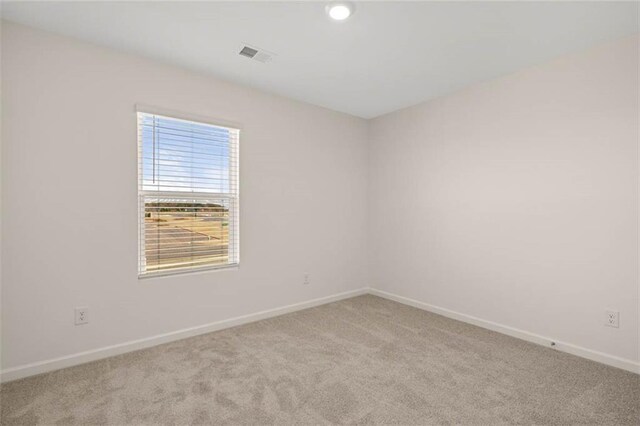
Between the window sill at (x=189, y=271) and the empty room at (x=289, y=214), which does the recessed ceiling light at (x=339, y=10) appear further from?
the window sill at (x=189, y=271)

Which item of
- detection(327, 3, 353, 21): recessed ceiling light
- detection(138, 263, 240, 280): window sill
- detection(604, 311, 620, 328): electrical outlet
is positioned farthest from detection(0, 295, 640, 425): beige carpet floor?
detection(327, 3, 353, 21): recessed ceiling light

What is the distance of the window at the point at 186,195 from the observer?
Result: 2.76 meters

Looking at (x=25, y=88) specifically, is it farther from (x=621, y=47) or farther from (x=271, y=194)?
(x=621, y=47)

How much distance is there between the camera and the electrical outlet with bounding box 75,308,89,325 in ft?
7.94

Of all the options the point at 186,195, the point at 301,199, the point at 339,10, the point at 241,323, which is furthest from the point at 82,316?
the point at 339,10

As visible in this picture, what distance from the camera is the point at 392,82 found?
3172 mm

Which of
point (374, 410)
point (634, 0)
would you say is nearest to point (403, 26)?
point (634, 0)

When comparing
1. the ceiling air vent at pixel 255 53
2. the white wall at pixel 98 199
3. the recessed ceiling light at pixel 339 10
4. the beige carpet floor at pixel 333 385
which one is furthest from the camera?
the ceiling air vent at pixel 255 53

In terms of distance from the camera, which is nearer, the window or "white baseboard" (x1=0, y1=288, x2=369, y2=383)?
"white baseboard" (x1=0, y1=288, x2=369, y2=383)

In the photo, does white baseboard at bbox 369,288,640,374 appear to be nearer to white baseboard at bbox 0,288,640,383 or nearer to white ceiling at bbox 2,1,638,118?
white baseboard at bbox 0,288,640,383

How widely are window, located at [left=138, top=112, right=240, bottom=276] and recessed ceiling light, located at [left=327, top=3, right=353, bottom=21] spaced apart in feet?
5.13

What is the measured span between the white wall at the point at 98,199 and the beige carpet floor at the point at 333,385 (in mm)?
332

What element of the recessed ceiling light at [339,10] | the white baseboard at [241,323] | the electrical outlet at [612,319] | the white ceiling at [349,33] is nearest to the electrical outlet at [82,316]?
the white baseboard at [241,323]

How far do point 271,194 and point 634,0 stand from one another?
307 centimetres
